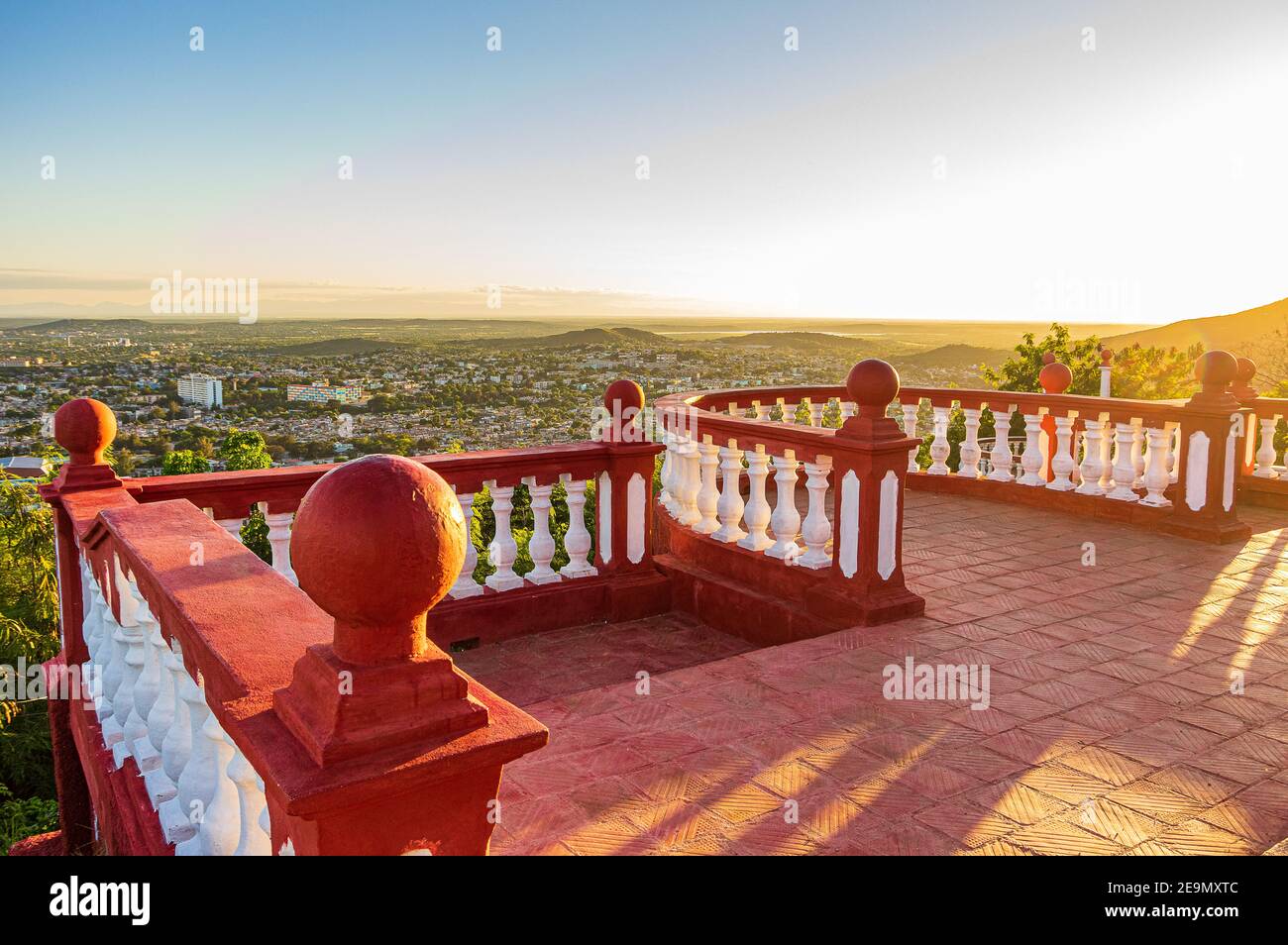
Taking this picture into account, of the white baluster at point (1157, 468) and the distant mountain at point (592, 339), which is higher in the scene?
the distant mountain at point (592, 339)

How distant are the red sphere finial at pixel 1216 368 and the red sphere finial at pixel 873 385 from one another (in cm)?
406

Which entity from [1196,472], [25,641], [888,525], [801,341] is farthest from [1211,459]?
[801,341]

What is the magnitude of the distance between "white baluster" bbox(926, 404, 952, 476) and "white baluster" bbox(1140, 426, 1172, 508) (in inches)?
79.0

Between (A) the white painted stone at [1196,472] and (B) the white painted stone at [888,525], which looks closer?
(B) the white painted stone at [888,525]

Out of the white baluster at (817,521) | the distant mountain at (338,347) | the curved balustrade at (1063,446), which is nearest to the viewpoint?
the white baluster at (817,521)

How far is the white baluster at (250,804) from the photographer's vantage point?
211 centimetres

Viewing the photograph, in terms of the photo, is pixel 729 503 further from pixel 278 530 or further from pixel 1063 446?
pixel 1063 446

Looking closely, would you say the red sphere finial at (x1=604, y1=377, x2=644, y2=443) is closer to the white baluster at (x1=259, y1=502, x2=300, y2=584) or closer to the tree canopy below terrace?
the white baluster at (x1=259, y1=502, x2=300, y2=584)

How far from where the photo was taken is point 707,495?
7004 mm

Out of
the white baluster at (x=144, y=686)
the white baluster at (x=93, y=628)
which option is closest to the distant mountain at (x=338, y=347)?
the white baluster at (x=93, y=628)

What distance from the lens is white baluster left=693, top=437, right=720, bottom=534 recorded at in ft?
22.7

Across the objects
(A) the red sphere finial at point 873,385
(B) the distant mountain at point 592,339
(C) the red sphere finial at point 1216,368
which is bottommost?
(A) the red sphere finial at point 873,385

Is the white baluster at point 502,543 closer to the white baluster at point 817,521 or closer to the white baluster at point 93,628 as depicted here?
the white baluster at point 817,521

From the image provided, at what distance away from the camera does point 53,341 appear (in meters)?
30.5
